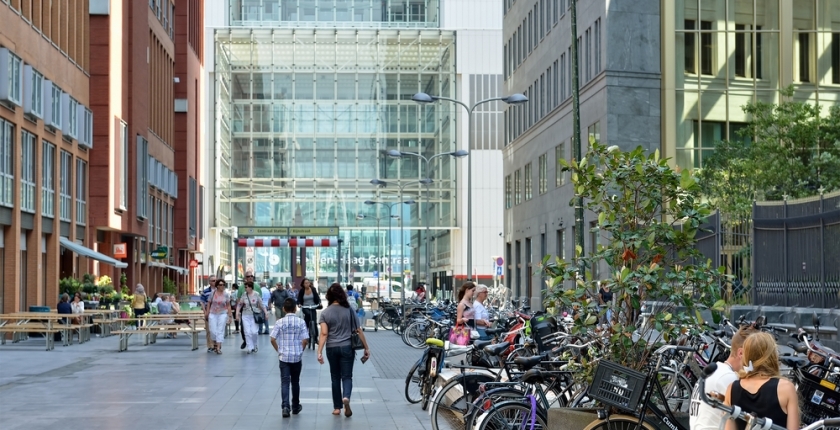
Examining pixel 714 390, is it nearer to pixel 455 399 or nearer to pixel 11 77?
pixel 455 399

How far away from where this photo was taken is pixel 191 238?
83.2m

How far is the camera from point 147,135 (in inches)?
2482

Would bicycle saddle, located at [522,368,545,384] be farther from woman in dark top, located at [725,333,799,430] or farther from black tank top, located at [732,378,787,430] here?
black tank top, located at [732,378,787,430]

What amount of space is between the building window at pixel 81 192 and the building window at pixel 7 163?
9.79 metres

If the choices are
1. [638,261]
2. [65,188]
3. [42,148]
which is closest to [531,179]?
[65,188]

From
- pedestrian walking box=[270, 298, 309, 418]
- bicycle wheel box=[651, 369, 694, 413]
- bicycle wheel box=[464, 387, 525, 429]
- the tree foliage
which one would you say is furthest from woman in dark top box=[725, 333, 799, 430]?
the tree foliage

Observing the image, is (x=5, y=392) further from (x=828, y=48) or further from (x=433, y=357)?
(x=828, y=48)

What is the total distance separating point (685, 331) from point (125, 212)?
4664 cm

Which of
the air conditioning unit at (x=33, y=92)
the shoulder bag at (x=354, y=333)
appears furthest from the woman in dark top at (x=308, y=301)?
the shoulder bag at (x=354, y=333)

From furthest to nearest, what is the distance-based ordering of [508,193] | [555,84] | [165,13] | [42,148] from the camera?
[508,193] < [165,13] < [555,84] < [42,148]

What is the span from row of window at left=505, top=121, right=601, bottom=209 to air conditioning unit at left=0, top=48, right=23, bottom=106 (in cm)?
→ 2058

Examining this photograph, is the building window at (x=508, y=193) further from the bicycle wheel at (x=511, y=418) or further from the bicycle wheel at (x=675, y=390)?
the bicycle wheel at (x=511, y=418)

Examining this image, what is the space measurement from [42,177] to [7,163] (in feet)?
14.0

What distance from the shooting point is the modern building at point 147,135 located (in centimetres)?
5169
